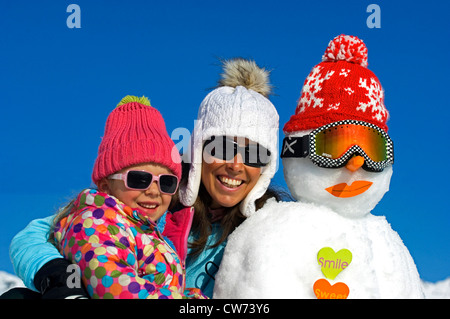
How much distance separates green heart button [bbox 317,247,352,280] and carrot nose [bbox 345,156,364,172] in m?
0.58

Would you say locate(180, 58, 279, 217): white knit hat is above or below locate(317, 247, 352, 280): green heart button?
above

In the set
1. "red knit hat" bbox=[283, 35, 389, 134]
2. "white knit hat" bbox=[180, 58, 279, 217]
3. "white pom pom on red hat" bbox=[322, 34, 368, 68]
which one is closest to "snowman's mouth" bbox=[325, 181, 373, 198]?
"red knit hat" bbox=[283, 35, 389, 134]

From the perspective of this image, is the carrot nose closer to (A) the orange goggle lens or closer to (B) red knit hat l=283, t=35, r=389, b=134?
(A) the orange goggle lens

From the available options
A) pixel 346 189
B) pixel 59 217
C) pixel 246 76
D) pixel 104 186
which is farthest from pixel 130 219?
pixel 246 76

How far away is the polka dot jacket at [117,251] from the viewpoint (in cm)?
282

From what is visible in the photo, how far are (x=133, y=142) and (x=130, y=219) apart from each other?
541mm

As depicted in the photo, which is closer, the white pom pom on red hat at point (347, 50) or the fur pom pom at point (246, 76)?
the white pom pom on red hat at point (347, 50)

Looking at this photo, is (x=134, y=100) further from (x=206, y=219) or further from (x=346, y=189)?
(x=346, y=189)

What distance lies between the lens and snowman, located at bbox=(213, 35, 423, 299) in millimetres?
3346

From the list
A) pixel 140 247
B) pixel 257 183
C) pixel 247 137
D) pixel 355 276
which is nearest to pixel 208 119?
pixel 247 137

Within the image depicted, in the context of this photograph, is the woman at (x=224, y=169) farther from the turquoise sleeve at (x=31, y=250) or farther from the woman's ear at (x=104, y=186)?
the woman's ear at (x=104, y=186)

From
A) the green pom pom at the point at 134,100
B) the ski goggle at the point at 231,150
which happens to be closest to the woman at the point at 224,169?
the ski goggle at the point at 231,150
